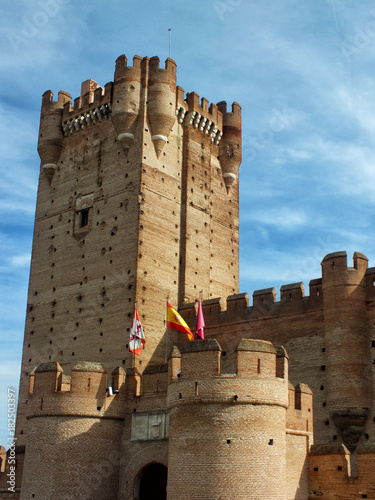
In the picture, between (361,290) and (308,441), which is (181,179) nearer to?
(361,290)

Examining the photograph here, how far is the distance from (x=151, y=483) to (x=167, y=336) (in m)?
8.71

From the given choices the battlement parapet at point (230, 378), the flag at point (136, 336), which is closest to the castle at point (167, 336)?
the battlement parapet at point (230, 378)

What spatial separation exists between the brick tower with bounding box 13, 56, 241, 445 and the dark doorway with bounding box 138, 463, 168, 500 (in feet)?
20.0

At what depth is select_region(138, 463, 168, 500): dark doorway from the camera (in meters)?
23.8

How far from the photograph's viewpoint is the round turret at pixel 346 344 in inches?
1032

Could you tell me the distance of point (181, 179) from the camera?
35.8m

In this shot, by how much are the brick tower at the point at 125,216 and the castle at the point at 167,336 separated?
90 millimetres

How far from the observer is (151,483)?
81.2ft

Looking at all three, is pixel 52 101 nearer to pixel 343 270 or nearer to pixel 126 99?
pixel 126 99

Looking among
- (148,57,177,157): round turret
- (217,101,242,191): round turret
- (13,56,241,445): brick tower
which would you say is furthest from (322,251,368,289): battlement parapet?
(217,101,242,191): round turret

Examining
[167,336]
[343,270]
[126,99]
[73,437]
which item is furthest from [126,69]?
[73,437]

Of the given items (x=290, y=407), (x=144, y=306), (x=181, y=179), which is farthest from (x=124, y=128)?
(x=290, y=407)

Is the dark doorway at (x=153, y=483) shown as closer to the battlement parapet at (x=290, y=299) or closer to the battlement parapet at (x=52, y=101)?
the battlement parapet at (x=290, y=299)

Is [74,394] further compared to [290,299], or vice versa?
[290,299]
